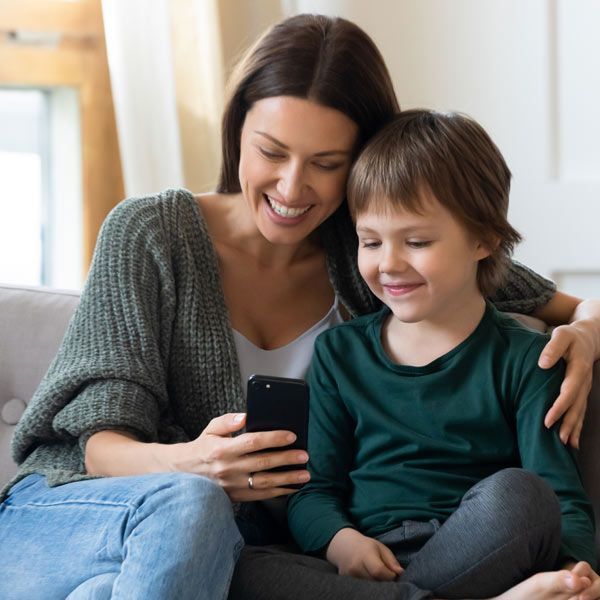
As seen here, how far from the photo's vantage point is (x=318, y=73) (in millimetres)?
1398

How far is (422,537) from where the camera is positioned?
1.27 metres

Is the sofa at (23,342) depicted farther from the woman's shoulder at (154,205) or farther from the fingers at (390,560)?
the fingers at (390,560)

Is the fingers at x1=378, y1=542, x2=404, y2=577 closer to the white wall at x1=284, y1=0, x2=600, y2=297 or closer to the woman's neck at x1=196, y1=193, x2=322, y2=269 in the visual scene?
the woman's neck at x1=196, y1=193, x2=322, y2=269

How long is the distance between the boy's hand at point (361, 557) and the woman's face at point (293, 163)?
0.41 m

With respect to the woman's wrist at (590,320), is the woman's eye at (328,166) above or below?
above

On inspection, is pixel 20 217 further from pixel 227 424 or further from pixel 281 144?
pixel 227 424

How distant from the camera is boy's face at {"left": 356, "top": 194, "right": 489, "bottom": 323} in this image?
4.33 feet

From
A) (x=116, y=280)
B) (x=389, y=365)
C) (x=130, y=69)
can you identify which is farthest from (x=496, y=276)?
(x=130, y=69)

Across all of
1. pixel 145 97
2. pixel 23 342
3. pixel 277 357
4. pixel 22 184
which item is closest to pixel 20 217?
pixel 22 184

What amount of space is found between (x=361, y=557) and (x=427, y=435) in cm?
19

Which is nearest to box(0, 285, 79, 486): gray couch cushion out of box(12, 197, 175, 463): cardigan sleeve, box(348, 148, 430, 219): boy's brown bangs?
box(12, 197, 175, 463): cardigan sleeve

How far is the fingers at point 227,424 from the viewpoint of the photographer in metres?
1.18

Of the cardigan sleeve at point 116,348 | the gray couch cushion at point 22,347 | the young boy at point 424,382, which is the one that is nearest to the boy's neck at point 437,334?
the young boy at point 424,382

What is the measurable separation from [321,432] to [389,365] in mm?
124
